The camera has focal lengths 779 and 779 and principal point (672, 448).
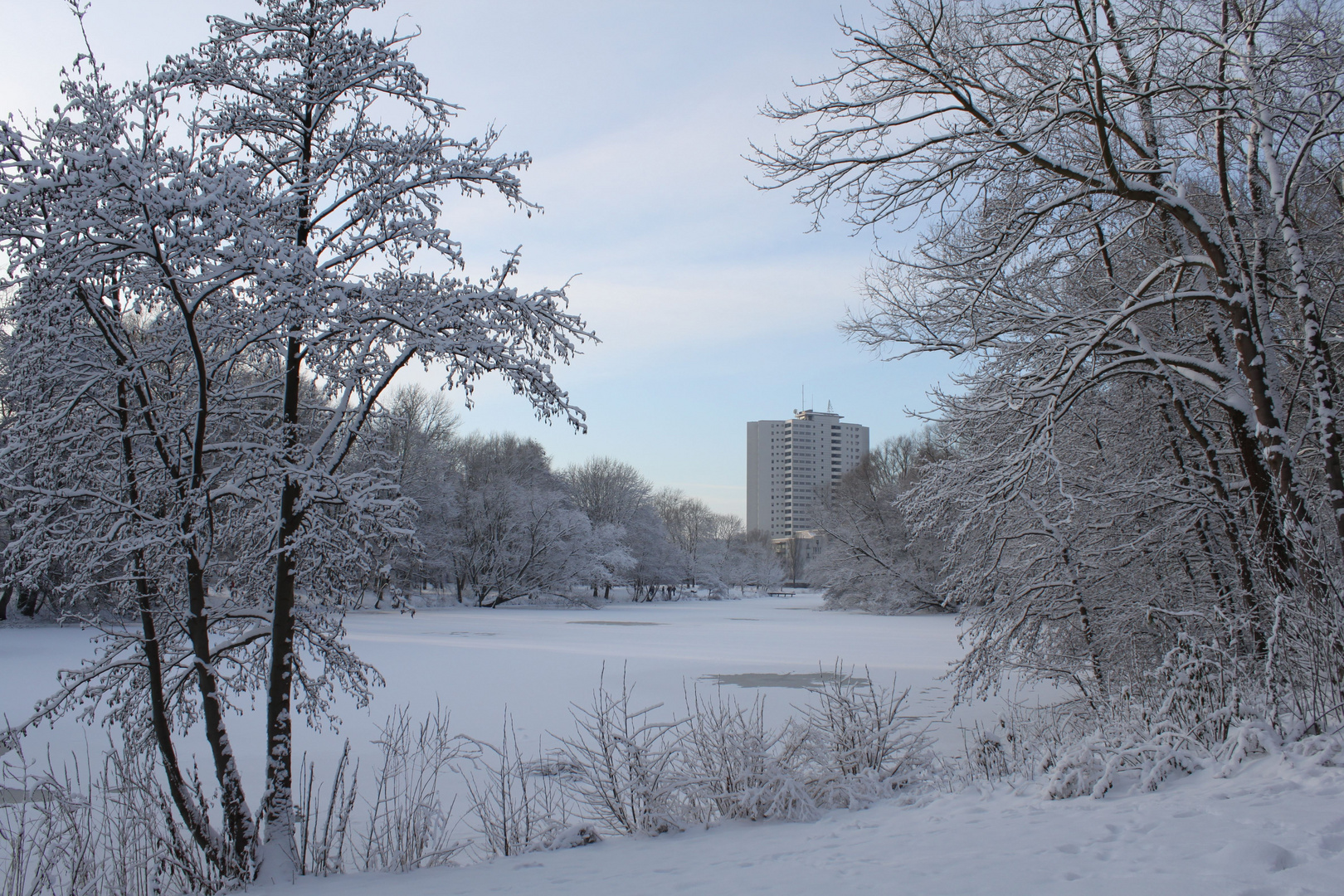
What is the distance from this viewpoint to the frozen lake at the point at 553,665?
9664mm

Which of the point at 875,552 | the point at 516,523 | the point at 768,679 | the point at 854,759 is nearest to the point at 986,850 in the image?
the point at 854,759

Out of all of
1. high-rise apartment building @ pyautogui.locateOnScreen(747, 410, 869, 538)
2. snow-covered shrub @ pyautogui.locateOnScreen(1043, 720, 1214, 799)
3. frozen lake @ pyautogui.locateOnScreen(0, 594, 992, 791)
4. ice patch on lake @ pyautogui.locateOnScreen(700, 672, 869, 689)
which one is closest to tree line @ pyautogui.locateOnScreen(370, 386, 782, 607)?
frozen lake @ pyautogui.locateOnScreen(0, 594, 992, 791)

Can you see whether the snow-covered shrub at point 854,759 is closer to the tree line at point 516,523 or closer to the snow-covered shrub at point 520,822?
the snow-covered shrub at point 520,822

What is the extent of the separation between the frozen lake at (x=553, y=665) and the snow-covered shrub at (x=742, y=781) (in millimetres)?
711

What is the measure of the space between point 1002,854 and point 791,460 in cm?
15575

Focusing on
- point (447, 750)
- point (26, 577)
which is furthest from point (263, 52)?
point (447, 750)

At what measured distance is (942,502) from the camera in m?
7.34

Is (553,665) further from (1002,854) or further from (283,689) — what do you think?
(1002,854)

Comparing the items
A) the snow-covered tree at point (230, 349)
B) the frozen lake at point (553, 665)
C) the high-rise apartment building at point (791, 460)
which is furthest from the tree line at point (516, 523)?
the high-rise apartment building at point (791, 460)

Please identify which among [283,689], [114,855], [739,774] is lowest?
[114,855]

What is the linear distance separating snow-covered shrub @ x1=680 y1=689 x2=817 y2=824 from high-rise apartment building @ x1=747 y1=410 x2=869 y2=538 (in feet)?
462

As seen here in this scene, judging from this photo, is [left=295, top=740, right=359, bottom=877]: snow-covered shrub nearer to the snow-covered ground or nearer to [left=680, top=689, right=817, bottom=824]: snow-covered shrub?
the snow-covered ground

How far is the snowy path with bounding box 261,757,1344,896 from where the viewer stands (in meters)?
3.10

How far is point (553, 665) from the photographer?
15.8 meters
